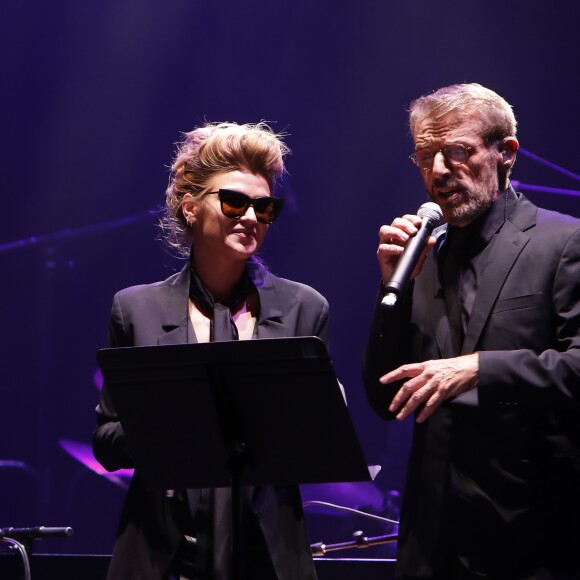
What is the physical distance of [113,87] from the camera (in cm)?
520

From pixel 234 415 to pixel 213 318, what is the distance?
478mm

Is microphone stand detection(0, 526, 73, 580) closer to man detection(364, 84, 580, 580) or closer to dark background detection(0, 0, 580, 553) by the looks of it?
man detection(364, 84, 580, 580)

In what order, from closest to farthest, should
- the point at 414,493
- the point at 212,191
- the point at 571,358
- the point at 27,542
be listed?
the point at 571,358 → the point at 414,493 → the point at 212,191 → the point at 27,542

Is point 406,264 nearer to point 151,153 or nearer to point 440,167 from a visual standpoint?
point 440,167

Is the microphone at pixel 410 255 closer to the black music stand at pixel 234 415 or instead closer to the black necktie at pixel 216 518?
the black music stand at pixel 234 415

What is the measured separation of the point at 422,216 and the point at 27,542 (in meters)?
1.67

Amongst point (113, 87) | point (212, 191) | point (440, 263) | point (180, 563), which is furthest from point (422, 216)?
point (113, 87)

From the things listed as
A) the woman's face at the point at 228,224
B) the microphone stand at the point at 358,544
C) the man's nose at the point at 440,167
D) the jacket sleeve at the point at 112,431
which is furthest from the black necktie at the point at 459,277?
the microphone stand at the point at 358,544

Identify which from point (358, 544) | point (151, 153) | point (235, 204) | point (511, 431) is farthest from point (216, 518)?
point (151, 153)

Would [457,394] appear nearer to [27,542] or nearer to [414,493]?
[414,493]

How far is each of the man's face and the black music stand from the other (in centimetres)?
64

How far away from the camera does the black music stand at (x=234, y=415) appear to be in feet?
6.15

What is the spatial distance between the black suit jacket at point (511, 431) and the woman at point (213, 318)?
11.0 inches

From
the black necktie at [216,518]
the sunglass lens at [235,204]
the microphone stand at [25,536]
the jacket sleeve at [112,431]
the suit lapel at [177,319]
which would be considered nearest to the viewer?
the black necktie at [216,518]
